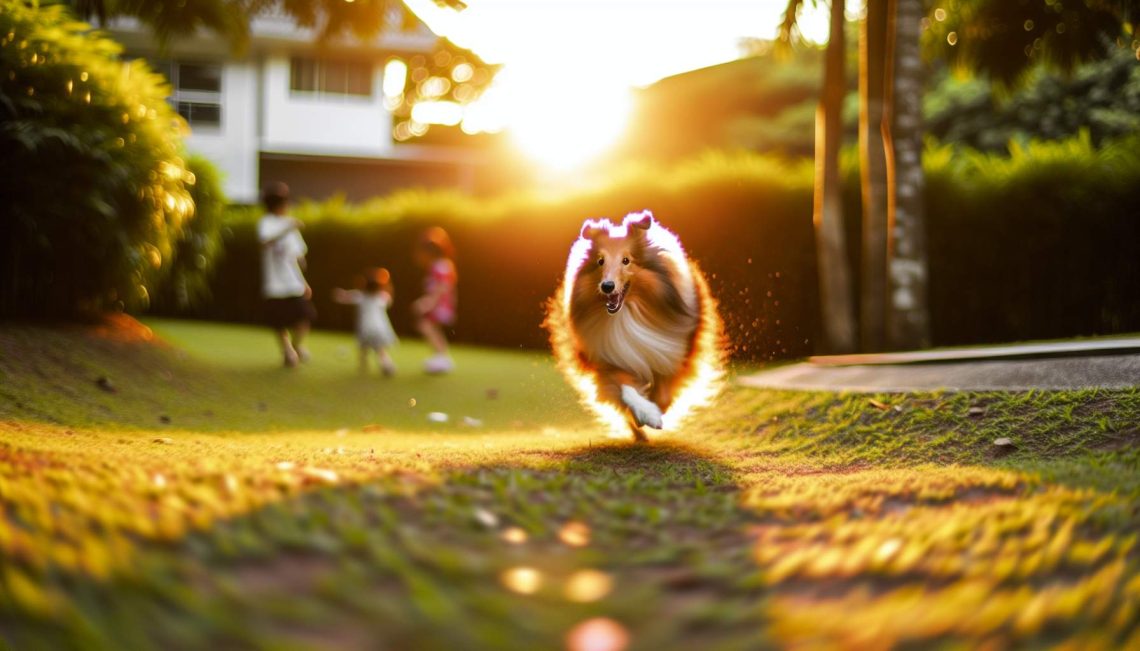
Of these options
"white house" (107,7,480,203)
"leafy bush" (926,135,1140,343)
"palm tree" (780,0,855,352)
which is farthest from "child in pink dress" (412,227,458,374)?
"white house" (107,7,480,203)

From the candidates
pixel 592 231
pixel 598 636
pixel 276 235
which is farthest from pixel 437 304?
pixel 598 636

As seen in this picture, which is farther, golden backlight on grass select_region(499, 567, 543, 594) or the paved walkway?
the paved walkway

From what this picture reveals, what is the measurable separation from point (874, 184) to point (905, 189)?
0.43 meters

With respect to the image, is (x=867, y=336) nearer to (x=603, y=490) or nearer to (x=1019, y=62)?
(x=1019, y=62)

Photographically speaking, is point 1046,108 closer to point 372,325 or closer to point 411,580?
point 372,325

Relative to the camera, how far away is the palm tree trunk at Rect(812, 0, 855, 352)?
1109cm

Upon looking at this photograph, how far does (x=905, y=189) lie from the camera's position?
34.7ft

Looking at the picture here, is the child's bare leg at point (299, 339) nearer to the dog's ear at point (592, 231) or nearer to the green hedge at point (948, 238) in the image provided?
the green hedge at point (948, 238)

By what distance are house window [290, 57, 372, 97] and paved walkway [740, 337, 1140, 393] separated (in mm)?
23578

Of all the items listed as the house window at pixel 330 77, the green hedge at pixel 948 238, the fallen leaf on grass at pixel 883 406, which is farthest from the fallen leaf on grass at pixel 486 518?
the house window at pixel 330 77

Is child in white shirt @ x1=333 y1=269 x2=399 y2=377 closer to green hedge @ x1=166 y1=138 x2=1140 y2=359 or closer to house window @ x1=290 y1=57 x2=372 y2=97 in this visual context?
green hedge @ x1=166 y1=138 x2=1140 y2=359

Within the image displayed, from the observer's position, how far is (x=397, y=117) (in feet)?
129

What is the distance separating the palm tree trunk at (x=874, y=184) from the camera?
35.7 feet

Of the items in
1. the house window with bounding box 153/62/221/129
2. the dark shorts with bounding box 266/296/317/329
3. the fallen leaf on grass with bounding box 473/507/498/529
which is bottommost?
the fallen leaf on grass with bounding box 473/507/498/529
